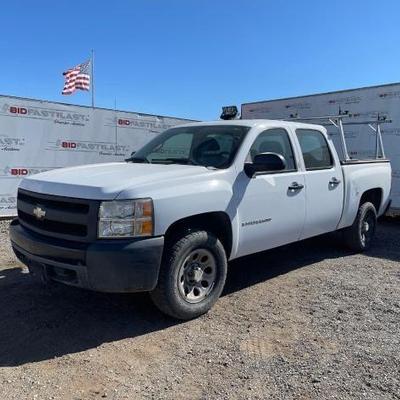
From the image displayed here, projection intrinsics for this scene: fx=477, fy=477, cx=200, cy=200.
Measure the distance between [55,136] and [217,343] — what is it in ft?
24.5

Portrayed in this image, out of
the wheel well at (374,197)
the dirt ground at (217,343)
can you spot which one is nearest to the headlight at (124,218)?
the dirt ground at (217,343)

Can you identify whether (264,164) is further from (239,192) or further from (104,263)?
(104,263)

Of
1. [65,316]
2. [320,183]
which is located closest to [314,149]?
[320,183]

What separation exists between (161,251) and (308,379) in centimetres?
152

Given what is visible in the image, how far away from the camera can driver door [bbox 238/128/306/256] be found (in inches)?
193

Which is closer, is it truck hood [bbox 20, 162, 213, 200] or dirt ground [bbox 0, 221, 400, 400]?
dirt ground [bbox 0, 221, 400, 400]

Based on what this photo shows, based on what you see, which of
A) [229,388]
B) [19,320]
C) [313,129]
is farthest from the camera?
[313,129]

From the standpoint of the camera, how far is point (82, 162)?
10.9m

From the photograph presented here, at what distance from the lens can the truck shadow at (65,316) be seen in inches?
153

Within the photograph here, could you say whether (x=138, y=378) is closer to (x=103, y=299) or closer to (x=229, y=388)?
(x=229, y=388)

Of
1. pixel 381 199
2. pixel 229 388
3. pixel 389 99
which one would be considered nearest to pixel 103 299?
pixel 229 388

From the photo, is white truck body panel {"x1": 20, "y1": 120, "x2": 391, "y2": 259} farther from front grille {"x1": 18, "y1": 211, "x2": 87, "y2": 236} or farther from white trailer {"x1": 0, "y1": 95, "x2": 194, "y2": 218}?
white trailer {"x1": 0, "y1": 95, "x2": 194, "y2": 218}

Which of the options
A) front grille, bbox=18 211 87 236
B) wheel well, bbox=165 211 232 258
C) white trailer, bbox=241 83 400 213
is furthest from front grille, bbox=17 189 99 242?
white trailer, bbox=241 83 400 213

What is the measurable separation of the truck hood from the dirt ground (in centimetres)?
123
